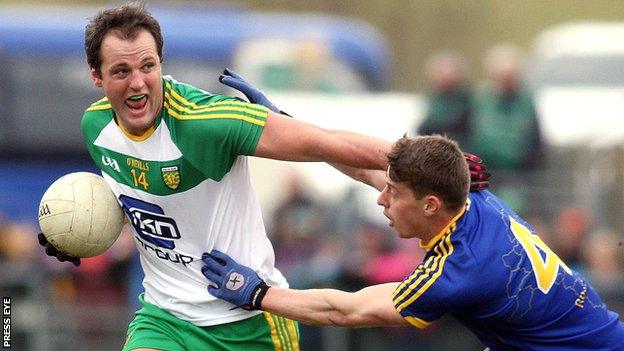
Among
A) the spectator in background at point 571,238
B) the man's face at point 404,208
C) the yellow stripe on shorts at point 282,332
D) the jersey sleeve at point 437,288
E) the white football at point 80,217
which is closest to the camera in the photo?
the jersey sleeve at point 437,288

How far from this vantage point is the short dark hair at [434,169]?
20.8 ft

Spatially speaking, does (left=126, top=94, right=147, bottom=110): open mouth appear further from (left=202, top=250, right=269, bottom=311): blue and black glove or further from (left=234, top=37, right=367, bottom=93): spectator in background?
(left=234, top=37, right=367, bottom=93): spectator in background

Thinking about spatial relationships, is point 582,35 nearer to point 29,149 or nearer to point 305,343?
point 29,149

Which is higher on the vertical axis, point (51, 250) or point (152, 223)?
point (152, 223)

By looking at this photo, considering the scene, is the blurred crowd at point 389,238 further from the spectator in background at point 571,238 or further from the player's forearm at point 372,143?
the player's forearm at point 372,143

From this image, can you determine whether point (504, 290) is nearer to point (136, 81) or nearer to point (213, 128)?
point (213, 128)

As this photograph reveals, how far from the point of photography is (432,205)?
21.0 feet

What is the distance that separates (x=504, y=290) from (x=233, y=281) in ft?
4.28

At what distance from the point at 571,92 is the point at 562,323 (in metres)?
10.2

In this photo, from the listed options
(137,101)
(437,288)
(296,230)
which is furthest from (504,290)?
(296,230)

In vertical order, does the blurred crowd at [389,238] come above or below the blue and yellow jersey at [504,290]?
below

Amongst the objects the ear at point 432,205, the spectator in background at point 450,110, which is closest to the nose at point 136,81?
the ear at point 432,205

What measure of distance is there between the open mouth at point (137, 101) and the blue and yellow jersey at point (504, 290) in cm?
149

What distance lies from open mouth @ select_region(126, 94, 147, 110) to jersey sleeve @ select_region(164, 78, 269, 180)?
0.48ft
